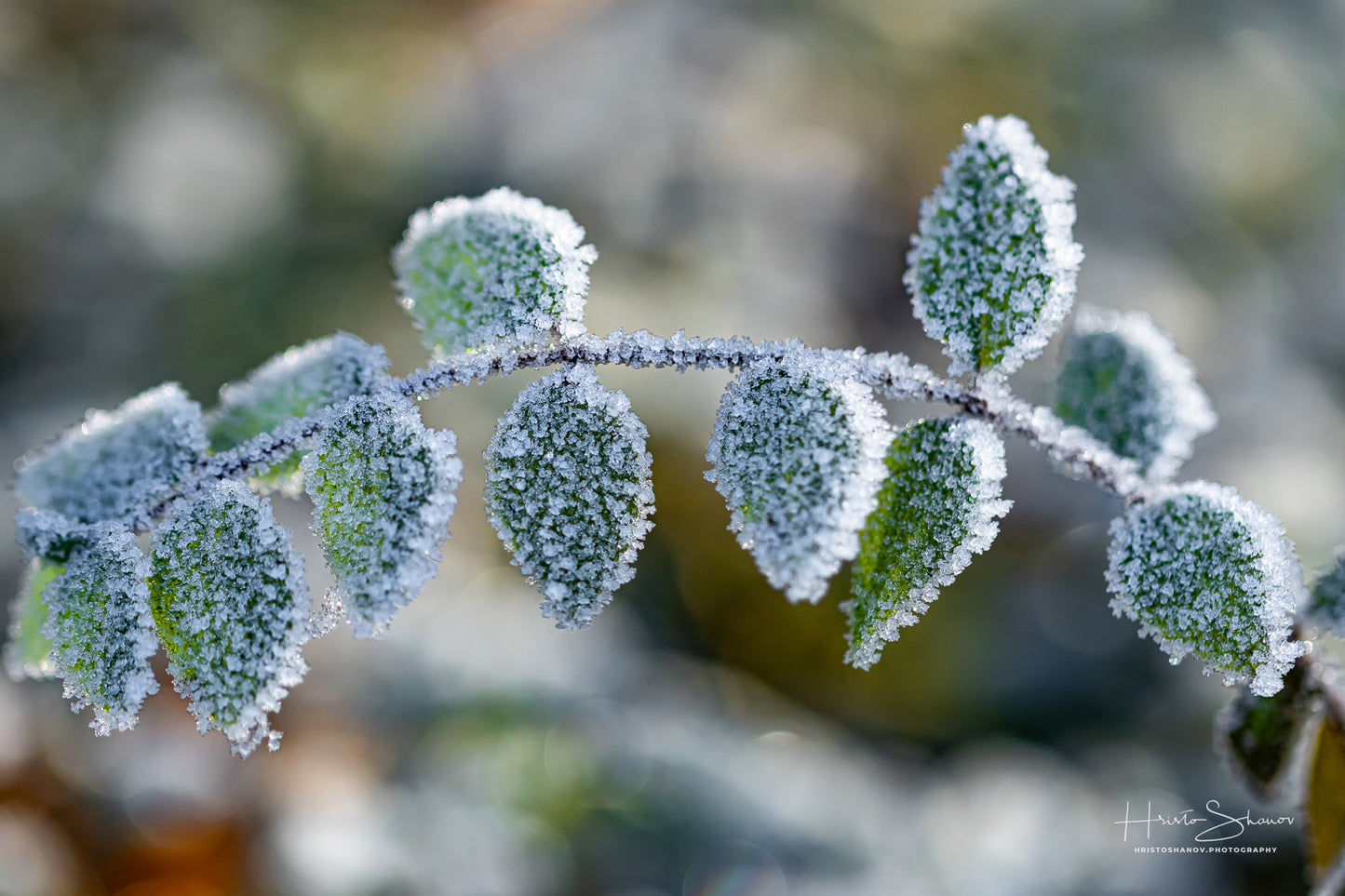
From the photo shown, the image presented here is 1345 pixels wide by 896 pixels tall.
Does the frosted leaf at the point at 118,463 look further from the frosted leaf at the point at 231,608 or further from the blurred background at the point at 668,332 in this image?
the blurred background at the point at 668,332

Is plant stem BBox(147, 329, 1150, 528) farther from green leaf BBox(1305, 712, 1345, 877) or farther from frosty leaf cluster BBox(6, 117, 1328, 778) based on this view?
green leaf BBox(1305, 712, 1345, 877)

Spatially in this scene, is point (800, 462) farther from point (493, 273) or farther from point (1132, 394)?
point (1132, 394)

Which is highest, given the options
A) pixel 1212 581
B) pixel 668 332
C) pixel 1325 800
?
pixel 668 332

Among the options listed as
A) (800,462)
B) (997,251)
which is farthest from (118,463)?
(997,251)

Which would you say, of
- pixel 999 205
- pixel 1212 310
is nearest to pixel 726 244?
pixel 1212 310

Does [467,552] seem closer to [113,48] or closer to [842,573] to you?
[842,573]

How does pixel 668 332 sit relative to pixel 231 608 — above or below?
above

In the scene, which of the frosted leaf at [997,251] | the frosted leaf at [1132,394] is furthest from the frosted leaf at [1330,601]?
the frosted leaf at [997,251]
